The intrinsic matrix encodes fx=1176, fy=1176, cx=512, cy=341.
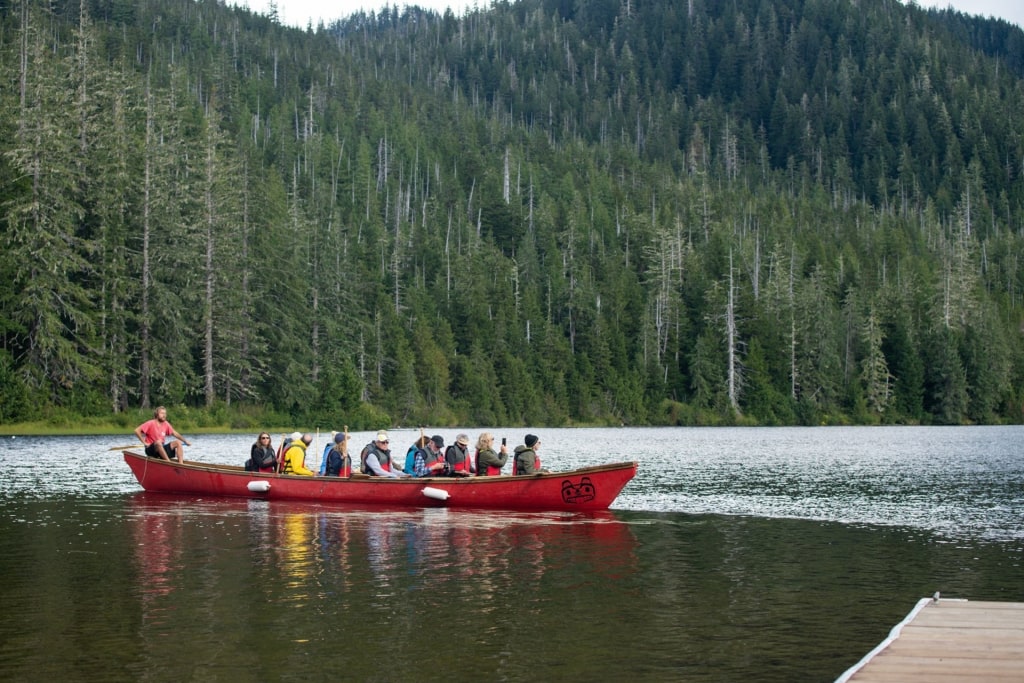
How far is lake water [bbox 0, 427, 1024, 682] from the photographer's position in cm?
1483

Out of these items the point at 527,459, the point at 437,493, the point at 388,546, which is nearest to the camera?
the point at 388,546

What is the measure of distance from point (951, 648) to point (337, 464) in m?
24.3

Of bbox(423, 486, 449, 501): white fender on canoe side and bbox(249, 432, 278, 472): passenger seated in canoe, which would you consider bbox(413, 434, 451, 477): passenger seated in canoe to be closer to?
bbox(423, 486, 449, 501): white fender on canoe side

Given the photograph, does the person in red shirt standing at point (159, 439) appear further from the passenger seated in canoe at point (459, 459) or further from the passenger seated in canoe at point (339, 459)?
the passenger seated in canoe at point (459, 459)

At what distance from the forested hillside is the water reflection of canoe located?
35930 millimetres

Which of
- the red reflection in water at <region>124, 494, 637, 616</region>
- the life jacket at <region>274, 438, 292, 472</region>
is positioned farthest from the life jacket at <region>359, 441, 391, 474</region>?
the life jacket at <region>274, 438, 292, 472</region>

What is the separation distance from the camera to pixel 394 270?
12188 cm

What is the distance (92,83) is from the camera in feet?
282

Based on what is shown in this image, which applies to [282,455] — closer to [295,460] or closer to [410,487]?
[295,460]

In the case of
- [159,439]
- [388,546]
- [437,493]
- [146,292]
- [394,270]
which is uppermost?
[394,270]

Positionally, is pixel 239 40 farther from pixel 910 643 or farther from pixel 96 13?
pixel 910 643

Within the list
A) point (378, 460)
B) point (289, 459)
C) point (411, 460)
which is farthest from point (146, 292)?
point (411, 460)

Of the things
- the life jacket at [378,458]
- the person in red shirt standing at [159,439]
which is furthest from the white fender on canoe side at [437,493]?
the person in red shirt standing at [159,439]

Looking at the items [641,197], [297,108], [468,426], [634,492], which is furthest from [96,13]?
[634,492]
